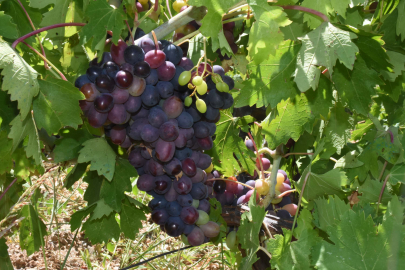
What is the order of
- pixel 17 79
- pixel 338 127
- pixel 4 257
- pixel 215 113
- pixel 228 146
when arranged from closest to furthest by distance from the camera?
1. pixel 17 79
2. pixel 215 113
3. pixel 338 127
4. pixel 228 146
5. pixel 4 257

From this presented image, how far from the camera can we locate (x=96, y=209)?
1.26m

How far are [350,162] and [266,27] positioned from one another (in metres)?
0.75

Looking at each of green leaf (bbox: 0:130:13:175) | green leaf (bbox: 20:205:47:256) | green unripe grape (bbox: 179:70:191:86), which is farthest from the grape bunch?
green leaf (bbox: 20:205:47:256)

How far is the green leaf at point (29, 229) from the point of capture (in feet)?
5.62

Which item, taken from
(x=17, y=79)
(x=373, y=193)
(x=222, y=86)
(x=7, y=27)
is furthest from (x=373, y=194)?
(x=7, y=27)

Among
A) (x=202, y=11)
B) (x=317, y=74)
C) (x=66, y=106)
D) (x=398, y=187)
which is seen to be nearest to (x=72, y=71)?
(x=66, y=106)

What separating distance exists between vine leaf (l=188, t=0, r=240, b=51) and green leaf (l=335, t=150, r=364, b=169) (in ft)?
2.58

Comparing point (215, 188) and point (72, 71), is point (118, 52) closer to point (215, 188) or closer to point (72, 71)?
point (72, 71)

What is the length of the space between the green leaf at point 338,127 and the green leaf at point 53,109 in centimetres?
95

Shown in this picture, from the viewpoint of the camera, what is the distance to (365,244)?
35.1 inches

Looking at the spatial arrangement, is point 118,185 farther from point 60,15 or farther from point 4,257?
point 4,257

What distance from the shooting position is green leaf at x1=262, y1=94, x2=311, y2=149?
120 cm

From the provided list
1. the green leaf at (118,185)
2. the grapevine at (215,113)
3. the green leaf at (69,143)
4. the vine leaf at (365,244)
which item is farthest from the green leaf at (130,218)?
the vine leaf at (365,244)

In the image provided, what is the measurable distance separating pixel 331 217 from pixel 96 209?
82cm
